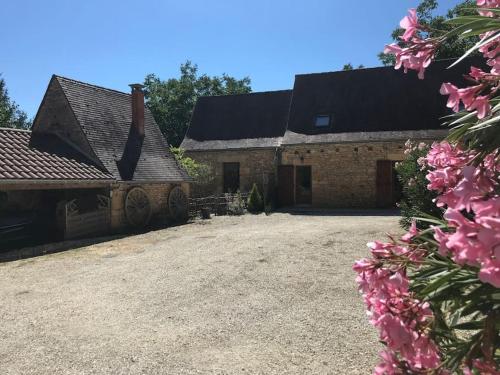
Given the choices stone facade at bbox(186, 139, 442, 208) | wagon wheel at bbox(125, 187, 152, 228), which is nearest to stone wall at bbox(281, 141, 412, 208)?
stone facade at bbox(186, 139, 442, 208)

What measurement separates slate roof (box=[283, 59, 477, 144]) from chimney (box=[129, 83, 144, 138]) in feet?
20.6

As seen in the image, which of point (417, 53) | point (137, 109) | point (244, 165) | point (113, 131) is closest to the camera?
point (417, 53)

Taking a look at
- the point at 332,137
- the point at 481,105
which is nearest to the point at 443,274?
the point at 481,105

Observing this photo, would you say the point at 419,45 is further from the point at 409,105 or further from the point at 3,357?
the point at 409,105

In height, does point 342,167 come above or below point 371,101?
below

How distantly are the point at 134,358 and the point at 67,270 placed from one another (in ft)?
15.9

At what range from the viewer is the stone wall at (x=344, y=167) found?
18.0 m

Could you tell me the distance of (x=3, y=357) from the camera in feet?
14.3

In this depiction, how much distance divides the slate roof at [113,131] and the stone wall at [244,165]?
14.8 feet

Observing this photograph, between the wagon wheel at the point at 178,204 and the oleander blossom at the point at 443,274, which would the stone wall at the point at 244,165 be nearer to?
the wagon wheel at the point at 178,204

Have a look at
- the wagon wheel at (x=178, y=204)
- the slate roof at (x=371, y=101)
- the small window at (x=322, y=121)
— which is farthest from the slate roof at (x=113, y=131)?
the small window at (x=322, y=121)

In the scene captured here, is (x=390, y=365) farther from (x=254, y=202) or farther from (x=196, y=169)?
(x=196, y=169)

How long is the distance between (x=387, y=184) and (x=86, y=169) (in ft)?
38.5

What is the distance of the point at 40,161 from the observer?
11.9 meters
